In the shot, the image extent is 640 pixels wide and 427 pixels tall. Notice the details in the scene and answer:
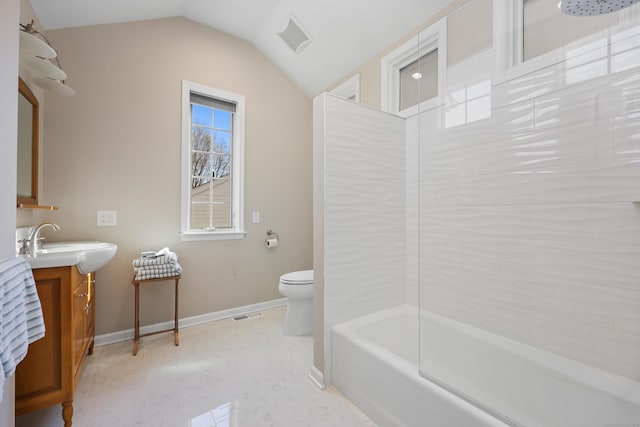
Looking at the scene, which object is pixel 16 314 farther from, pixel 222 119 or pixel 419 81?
pixel 419 81

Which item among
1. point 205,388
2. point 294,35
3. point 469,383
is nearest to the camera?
point 469,383

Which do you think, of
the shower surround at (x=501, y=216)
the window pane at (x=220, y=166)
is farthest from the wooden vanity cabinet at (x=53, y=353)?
the window pane at (x=220, y=166)

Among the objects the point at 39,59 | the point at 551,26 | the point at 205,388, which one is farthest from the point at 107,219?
the point at 551,26

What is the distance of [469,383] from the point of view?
1453 mm

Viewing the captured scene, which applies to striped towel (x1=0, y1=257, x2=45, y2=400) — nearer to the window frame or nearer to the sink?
the sink

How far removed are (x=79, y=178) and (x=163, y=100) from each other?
93 centimetres

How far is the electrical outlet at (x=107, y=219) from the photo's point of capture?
87.2 inches

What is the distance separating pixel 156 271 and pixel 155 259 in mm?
94

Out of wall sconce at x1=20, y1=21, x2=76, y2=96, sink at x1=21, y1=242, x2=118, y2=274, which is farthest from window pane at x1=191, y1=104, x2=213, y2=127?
sink at x1=21, y1=242, x2=118, y2=274

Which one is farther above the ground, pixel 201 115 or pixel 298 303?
pixel 201 115

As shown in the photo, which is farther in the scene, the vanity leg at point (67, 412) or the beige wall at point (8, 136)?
the vanity leg at point (67, 412)

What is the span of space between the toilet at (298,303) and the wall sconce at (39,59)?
2052 millimetres

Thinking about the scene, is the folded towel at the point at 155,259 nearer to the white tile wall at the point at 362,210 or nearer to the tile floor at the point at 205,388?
the tile floor at the point at 205,388

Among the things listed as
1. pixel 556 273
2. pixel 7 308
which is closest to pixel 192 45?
pixel 7 308
